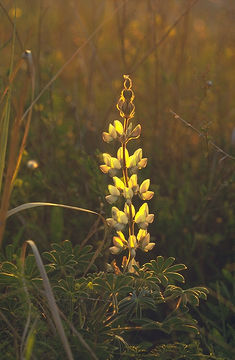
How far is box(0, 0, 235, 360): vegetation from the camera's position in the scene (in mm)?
1134

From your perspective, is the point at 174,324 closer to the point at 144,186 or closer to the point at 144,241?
the point at 144,241

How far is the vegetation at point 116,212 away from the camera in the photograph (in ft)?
3.72

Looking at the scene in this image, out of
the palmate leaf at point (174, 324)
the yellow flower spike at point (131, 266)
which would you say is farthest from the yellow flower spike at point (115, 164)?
the palmate leaf at point (174, 324)

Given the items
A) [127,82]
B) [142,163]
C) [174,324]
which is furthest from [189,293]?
[127,82]

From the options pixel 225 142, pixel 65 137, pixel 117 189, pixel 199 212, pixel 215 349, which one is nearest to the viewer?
pixel 117 189

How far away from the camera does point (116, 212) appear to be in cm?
113

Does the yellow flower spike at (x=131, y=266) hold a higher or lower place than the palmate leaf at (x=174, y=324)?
higher

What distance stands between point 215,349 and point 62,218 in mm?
777

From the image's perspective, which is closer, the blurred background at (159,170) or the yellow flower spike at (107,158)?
the yellow flower spike at (107,158)

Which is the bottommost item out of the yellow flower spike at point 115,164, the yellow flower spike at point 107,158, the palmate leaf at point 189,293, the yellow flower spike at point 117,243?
the palmate leaf at point 189,293

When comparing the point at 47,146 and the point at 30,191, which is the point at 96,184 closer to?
the point at 30,191

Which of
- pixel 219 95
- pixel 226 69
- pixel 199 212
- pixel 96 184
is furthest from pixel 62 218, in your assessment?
pixel 226 69

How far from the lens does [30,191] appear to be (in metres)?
1.91

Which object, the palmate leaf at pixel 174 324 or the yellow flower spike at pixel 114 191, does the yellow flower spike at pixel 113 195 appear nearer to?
the yellow flower spike at pixel 114 191
